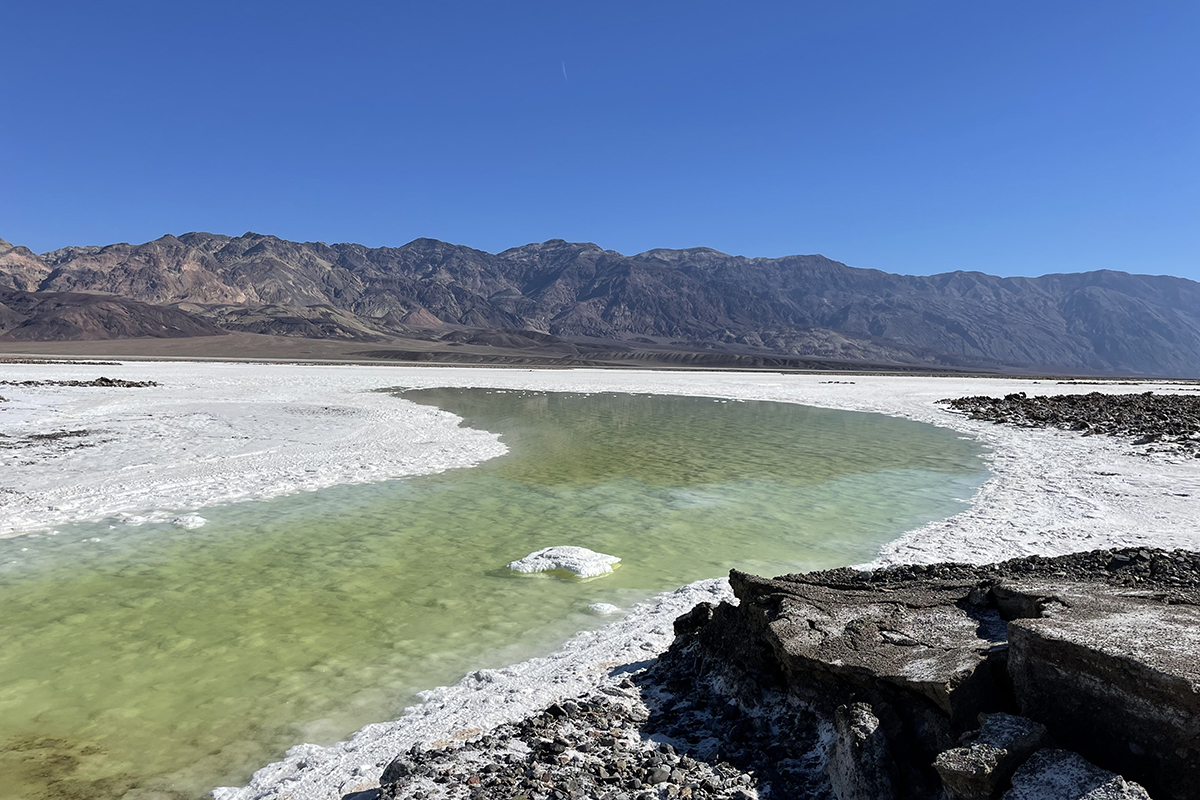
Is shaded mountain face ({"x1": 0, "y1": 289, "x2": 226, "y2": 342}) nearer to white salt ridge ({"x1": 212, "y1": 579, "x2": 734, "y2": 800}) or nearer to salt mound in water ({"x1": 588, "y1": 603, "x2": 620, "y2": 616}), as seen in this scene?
salt mound in water ({"x1": 588, "y1": 603, "x2": 620, "y2": 616})

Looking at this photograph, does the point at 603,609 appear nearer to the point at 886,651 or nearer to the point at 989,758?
the point at 886,651

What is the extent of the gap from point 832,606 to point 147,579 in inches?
260

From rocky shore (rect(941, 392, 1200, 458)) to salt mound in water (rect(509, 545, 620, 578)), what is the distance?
45.6ft

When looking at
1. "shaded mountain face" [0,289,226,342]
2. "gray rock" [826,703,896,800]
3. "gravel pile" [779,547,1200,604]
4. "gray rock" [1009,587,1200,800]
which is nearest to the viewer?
"gray rock" [1009,587,1200,800]

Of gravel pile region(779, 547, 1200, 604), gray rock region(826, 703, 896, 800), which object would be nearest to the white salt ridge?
gravel pile region(779, 547, 1200, 604)

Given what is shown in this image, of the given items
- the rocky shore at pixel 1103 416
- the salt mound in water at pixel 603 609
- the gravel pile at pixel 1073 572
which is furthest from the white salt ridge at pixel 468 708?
the rocky shore at pixel 1103 416

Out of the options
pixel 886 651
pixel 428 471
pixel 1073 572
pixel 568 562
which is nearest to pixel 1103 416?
pixel 1073 572

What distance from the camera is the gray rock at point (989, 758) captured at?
2660 mm

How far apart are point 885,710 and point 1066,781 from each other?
2.56 feet

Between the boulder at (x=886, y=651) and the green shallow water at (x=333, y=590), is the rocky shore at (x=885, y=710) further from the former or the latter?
the green shallow water at (x=333, y=590)

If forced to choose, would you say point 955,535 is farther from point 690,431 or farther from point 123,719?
point 690,431

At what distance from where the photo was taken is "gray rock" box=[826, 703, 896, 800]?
2971mm

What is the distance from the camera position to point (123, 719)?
4367 mm

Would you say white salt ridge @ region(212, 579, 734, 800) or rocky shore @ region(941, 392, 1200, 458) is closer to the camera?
white salt ridge @ region(212, 579, 734, 800)
